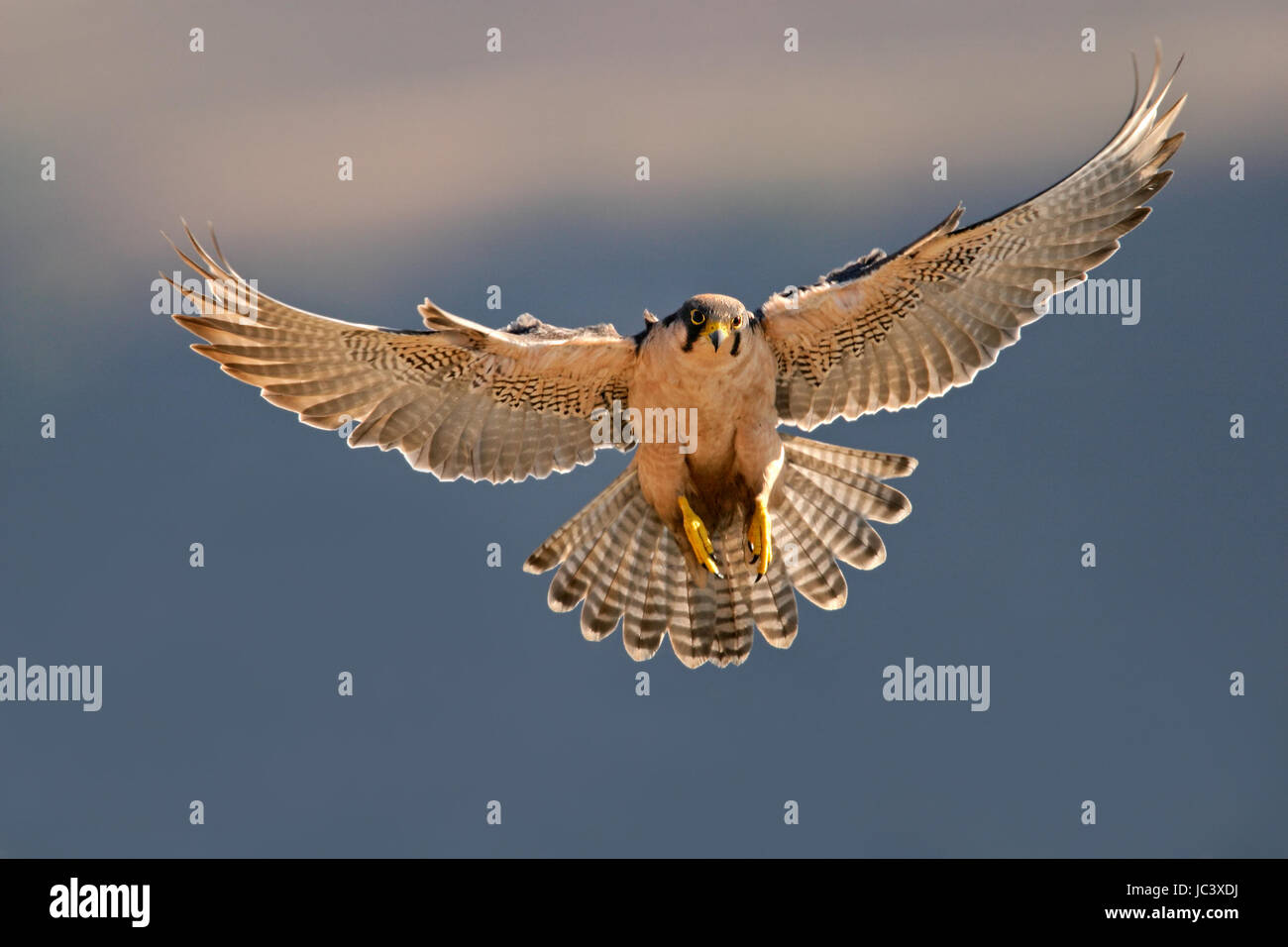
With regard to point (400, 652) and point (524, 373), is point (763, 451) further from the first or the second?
point (400, 652)

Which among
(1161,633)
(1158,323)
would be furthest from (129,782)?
(1158,323)

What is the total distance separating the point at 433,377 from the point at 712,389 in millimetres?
2385

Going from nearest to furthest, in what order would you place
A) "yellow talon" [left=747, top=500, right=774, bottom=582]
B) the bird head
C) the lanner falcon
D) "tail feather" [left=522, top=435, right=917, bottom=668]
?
the bird head, the lanner falcon, "yellow talon" [left=747, top=500, right=774, bottom=582], "tail feather" [left=522, top=435, right=917, bottom=668]

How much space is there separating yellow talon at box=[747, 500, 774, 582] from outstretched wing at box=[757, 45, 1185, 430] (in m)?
1.29

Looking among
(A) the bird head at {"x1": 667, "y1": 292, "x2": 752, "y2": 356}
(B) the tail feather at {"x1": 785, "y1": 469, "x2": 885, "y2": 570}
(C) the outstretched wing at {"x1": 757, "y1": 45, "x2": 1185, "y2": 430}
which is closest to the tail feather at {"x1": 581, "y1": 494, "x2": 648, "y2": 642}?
(B) the tail feather at {"x1": 785, "y1": 469, "x2": 885, "y2": 570}

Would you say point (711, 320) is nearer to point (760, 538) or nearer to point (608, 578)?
point (760, 538)

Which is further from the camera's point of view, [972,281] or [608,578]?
[608,578]

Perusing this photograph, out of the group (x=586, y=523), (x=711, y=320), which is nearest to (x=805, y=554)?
(x=586, y=523)

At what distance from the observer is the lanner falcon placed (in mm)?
17672

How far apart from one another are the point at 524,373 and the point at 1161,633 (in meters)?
40.4

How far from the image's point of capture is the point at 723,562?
747 inches

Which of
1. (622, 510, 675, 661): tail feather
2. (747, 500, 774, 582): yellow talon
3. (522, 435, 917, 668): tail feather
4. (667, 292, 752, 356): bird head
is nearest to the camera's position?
(667, 292, 752, 356): bird head

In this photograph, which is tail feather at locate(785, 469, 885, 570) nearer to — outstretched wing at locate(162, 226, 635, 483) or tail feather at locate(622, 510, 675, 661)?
tail feather at locate(622, 510, 675, 661)

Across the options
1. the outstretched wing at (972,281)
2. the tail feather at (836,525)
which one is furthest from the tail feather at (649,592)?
the outstretched wing at (972,281)
